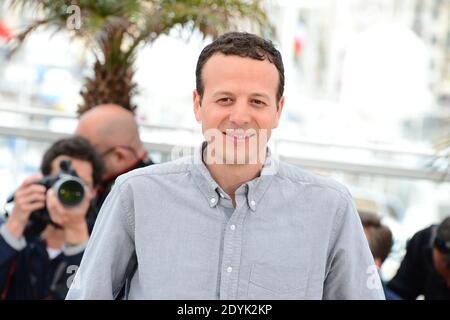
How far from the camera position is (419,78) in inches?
388

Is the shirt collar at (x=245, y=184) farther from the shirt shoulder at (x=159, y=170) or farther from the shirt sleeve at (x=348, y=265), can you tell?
the shirt sleeve at (x=348, y=265)

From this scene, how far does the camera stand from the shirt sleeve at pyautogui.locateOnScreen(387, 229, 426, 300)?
4.23 metres

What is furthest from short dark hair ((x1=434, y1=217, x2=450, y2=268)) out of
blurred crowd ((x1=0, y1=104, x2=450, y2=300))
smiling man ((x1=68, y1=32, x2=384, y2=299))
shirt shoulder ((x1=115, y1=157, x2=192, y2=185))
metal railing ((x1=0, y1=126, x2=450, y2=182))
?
shirt shoulder ((x1=115, y1=157, x2=192, y2=185))

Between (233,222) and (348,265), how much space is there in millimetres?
248

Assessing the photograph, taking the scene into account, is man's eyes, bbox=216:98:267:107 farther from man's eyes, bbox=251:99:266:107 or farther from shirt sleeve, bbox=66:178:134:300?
shirt sleeve, bbox=66:178:134:300

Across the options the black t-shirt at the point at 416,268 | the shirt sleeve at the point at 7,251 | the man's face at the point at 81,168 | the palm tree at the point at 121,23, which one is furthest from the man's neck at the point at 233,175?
the palm tree at the point at 121,23

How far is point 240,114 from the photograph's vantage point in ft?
6.00

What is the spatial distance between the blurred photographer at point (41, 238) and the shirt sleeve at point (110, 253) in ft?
5.07

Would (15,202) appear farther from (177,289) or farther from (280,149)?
(280,149)

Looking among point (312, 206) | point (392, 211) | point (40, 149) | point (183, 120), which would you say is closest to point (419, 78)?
point (183, 120)

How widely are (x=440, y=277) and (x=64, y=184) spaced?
172 cm

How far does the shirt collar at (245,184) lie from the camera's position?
6.11 feet

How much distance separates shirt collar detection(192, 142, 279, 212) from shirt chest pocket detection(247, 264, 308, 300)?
0.43 ft
